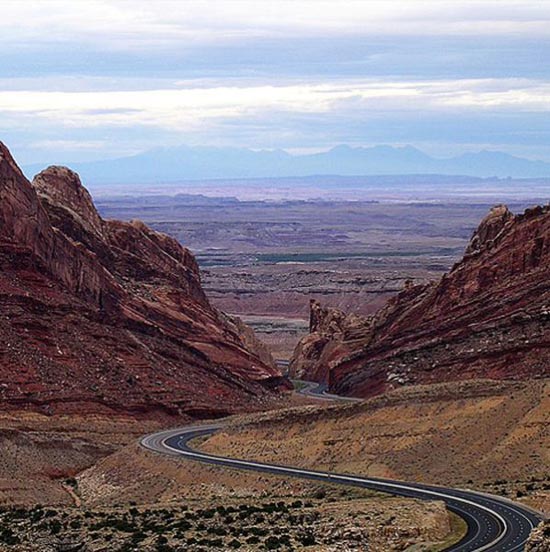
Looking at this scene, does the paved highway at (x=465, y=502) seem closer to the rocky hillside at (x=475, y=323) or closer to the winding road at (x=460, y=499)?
the winding road at (x=460, y=499)

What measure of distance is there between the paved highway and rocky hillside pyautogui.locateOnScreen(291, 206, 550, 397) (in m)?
25.0

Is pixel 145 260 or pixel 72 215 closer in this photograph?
pixel 72 215

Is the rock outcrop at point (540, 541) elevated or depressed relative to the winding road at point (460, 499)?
elevated

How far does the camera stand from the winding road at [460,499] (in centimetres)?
5175

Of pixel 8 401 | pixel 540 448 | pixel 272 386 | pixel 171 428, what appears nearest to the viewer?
pixel 540 448

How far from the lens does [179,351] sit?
11144 cm

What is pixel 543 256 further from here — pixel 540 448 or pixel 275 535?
pixel 275 535

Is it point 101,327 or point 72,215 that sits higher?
point 72,215

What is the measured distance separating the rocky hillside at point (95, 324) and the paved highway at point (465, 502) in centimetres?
1085

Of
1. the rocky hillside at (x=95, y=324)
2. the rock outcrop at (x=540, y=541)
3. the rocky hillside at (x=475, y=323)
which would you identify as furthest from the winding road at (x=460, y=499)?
the rocky hillside at (x=475, y=323)

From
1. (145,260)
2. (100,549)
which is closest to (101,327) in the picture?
(145,260)

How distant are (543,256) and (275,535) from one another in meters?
60.0

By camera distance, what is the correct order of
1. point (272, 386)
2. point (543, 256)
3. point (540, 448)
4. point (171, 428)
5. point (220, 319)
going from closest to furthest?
1. point (540, 448)
2. point (171, 428)
3. point (543, 256)
4. point (272, 386)
5. point (220, 319)

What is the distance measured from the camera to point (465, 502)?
61031 mm
